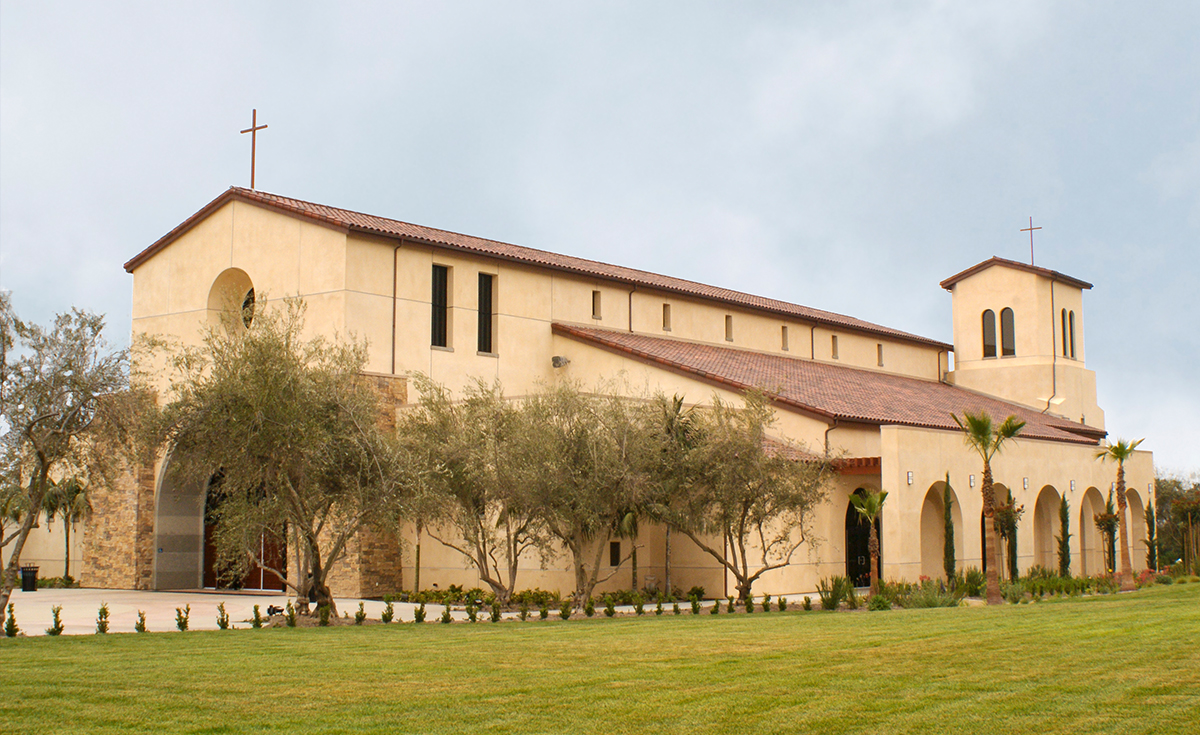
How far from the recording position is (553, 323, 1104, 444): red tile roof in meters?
33.9

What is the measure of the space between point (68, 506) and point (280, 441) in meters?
20.7

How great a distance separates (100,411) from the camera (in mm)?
20938

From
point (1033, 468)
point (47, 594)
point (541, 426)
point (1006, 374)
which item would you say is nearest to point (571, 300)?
point (541, 426)

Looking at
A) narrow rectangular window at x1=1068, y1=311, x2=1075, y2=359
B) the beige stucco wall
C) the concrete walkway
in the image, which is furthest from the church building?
narrow rectangular window at x1=1068, y1=311, x2=1075, y2=359

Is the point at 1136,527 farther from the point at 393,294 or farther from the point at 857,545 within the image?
the point at 393,294

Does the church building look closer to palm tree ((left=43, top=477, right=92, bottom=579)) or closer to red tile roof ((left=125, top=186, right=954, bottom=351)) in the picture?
red tile roof ((left=125, top=186, right=954, bottom=351))

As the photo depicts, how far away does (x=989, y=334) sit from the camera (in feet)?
186

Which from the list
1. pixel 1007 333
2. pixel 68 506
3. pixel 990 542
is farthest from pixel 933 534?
pixel 68 506

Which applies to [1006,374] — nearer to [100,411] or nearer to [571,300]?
[571,300]

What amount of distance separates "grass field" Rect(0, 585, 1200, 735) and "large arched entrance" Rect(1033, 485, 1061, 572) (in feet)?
66.0

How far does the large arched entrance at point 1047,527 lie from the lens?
38.9 meters

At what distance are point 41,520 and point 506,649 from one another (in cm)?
3039

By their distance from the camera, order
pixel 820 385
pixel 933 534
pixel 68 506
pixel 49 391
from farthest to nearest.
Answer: pixel 820 385
pixel 68 506
pixel 933 534
pixel 49 391

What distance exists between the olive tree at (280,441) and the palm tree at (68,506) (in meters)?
16.5
